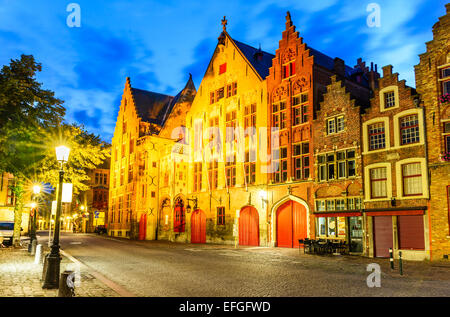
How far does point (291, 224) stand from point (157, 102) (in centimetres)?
3309

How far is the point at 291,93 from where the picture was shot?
29.3 metres

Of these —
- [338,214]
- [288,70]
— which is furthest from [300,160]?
[288,70]

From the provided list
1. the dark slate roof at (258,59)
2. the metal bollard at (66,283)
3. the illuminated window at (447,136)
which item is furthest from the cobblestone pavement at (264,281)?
the dark slate roof at (258,59)

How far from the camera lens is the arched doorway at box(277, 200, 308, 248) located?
88.9 ft

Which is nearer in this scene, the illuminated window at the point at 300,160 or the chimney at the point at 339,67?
the illuminated window at the point at 300,160

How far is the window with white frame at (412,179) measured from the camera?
2068cm

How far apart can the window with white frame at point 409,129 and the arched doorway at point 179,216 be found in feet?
77.1

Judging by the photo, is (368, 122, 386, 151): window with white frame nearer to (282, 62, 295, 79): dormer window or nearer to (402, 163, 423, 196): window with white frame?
(402, 163, 423, 196): window with white frame

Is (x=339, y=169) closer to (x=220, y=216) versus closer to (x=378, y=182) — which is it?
(x=378, y=182)

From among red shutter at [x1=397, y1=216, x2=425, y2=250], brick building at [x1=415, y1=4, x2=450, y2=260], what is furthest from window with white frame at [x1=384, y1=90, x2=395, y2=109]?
red shutter at [x1=397, y1=216, x2=425, y2=250]

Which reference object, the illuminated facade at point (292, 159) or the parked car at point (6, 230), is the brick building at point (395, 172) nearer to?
the illuminated facade at point (292, 159)

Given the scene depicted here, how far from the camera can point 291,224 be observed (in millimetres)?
27797
